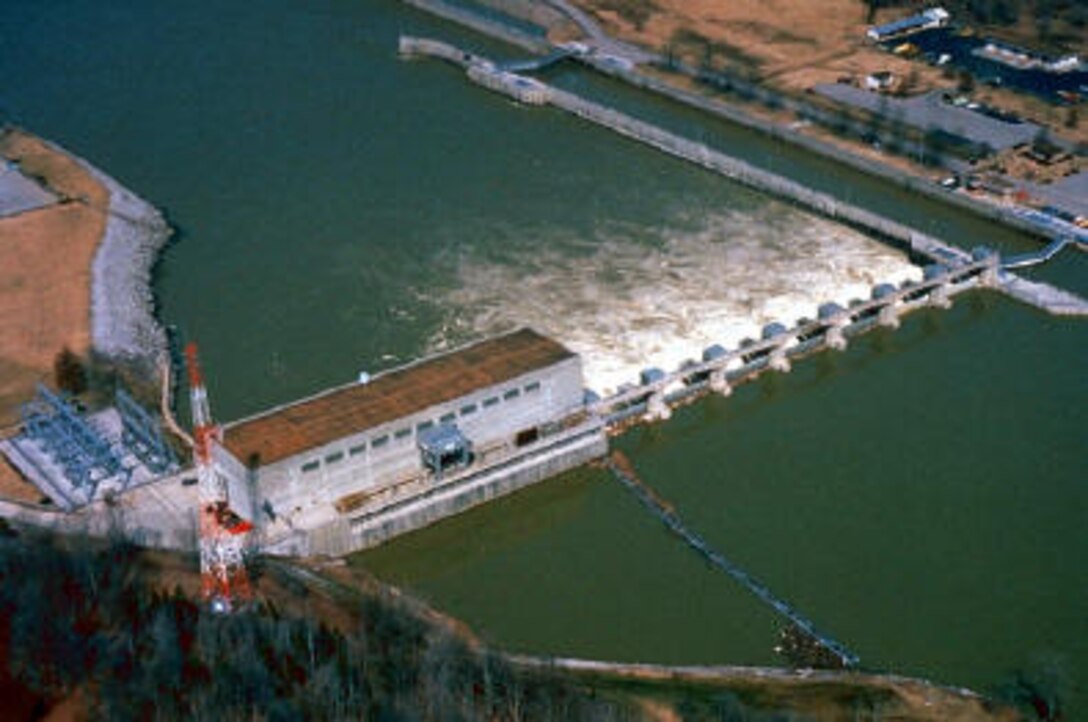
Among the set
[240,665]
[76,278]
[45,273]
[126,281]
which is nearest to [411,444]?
[240,665]

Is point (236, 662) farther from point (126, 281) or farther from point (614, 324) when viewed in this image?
point (126, 281)

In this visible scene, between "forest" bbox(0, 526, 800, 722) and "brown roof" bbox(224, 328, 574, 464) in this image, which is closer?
"forest" bbox(0, 526, 800, 722)

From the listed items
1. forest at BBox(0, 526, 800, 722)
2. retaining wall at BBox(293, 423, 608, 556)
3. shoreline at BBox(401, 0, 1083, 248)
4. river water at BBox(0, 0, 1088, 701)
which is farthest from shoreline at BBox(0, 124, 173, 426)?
shoreline at BBox(401, 0, 1083, 248)

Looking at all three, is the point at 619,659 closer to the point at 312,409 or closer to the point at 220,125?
the point at 312,409

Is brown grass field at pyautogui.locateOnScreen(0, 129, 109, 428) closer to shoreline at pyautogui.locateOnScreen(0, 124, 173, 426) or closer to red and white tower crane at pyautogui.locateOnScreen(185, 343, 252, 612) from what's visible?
shoreline at pyautogui.locateOnScreen(0, 124, 173, 426)

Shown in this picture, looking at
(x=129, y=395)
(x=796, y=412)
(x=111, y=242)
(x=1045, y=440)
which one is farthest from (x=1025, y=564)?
(x=111, y=242)

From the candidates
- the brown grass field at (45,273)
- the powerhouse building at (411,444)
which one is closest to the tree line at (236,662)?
the powerhouse building at (411,444)

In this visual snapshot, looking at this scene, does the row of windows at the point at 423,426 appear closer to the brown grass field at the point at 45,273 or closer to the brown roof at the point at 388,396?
the brown roof at the point at 388,396
